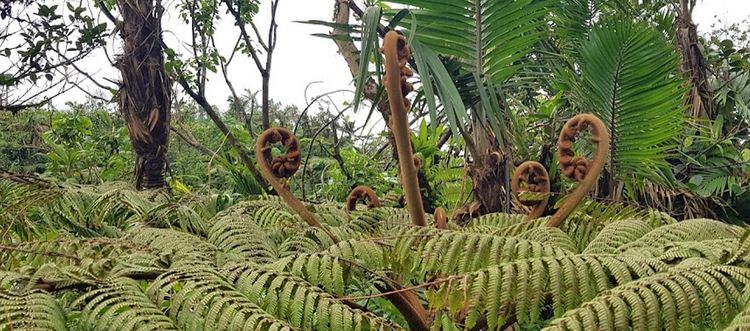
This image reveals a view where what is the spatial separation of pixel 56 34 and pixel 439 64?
2546 millimetres

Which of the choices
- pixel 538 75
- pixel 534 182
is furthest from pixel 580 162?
pixel 538 75

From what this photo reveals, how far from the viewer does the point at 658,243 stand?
1.09 m

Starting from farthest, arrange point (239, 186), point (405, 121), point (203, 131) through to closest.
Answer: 1. point (203, 131)
2. point (239, 186)
3. point (405, 121)

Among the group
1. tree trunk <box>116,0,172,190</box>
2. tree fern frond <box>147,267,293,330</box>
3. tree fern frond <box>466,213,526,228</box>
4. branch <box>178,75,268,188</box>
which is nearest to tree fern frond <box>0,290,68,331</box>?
tree fern frond <box>147,267,293,330</box>

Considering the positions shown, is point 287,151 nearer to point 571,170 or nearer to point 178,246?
point 178,246

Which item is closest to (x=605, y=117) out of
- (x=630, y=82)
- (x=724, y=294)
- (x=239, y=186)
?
(x=630, y=82)

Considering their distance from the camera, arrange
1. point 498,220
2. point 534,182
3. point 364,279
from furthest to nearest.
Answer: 1. point 498,220
2. point 534,182
3. point 364,279

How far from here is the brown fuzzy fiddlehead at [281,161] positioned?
1352mm

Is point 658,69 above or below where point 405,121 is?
above

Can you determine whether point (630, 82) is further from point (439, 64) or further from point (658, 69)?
point (439, 64)

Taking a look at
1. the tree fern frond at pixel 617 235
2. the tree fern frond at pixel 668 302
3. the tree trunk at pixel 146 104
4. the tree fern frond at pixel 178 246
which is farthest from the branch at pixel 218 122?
the tree fern frond at pixel 668 302

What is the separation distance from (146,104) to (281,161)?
59.6 inches

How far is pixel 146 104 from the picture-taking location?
2713 millimetres

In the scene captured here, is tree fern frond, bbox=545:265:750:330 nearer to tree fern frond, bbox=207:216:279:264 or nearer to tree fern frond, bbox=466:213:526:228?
tree fern frond, bbox=207:216:279:264
